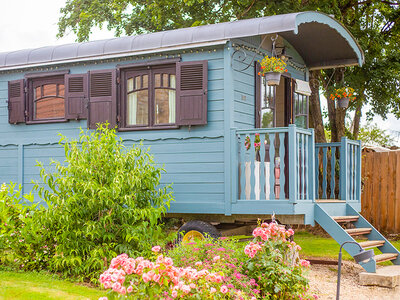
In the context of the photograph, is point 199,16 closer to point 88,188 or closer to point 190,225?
point 190,225

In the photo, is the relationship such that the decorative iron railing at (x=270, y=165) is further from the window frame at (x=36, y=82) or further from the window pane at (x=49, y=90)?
the window pane at (x=49, y=90)

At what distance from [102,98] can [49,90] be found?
1.25 m

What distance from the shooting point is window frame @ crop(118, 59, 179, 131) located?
354 inches

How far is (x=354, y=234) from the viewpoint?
28.6 feet

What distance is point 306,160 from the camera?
8438mm

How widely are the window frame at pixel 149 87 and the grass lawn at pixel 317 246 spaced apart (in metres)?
3.75

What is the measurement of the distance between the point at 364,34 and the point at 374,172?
338 centimetres

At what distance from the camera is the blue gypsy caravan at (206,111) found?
324 inches

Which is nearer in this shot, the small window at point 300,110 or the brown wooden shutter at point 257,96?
the brown wooden shutter at point 257,96

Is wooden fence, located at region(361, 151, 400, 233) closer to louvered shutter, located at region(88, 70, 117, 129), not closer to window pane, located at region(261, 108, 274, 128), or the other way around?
window pane, located at region(261, 108, 274, 128)

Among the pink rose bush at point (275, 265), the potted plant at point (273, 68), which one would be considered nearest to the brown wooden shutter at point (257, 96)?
the potted plant at point (273, 68)

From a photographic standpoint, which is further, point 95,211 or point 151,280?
point 95,211

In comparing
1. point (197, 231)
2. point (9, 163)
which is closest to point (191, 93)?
point (197, 231)

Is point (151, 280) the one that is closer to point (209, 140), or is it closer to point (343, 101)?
point (209, 140)
